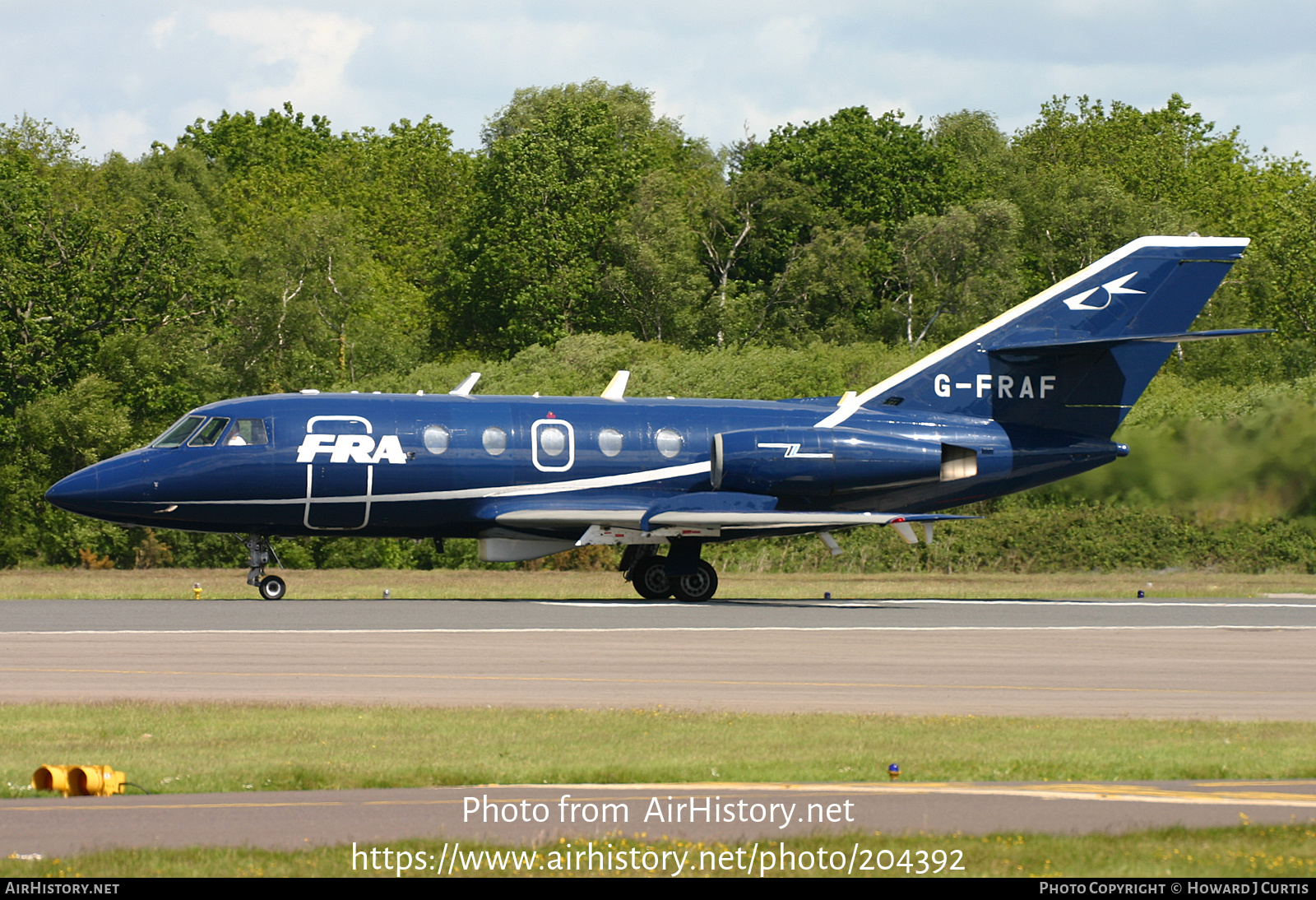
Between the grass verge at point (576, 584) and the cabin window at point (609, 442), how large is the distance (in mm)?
3477

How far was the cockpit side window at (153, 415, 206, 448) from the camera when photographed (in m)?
30.1

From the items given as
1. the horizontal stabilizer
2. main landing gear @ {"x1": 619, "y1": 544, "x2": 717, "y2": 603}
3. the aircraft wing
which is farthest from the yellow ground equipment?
the horizontal stabilizer

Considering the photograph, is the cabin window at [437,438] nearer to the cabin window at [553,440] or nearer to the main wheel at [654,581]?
the cabin window at [553,440]

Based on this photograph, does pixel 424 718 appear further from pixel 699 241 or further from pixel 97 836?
pixel 699 241

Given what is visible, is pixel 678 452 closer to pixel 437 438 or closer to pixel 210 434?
pixel 437 438

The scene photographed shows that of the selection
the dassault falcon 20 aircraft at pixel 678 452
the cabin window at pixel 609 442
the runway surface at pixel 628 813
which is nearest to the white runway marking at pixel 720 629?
the dassault falcon 20 aircraft at pixel 678 452

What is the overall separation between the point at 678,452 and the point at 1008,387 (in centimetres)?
756

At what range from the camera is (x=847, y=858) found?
28.1 ft

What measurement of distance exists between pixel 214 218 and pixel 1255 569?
70785 mm

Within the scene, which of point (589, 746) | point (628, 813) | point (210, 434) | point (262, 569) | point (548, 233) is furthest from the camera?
point (548, 233)

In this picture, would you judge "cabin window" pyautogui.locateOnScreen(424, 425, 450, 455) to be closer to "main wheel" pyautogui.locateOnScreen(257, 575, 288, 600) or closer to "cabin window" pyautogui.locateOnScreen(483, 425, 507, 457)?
"cabin window" pyautogui.locateOnScreen(483, 425, 507, 457)

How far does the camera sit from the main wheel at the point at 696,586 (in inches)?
1271

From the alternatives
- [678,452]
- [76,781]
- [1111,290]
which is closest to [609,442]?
[678,452]

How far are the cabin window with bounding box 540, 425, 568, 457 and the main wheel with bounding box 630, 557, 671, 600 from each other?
3.17 meters
